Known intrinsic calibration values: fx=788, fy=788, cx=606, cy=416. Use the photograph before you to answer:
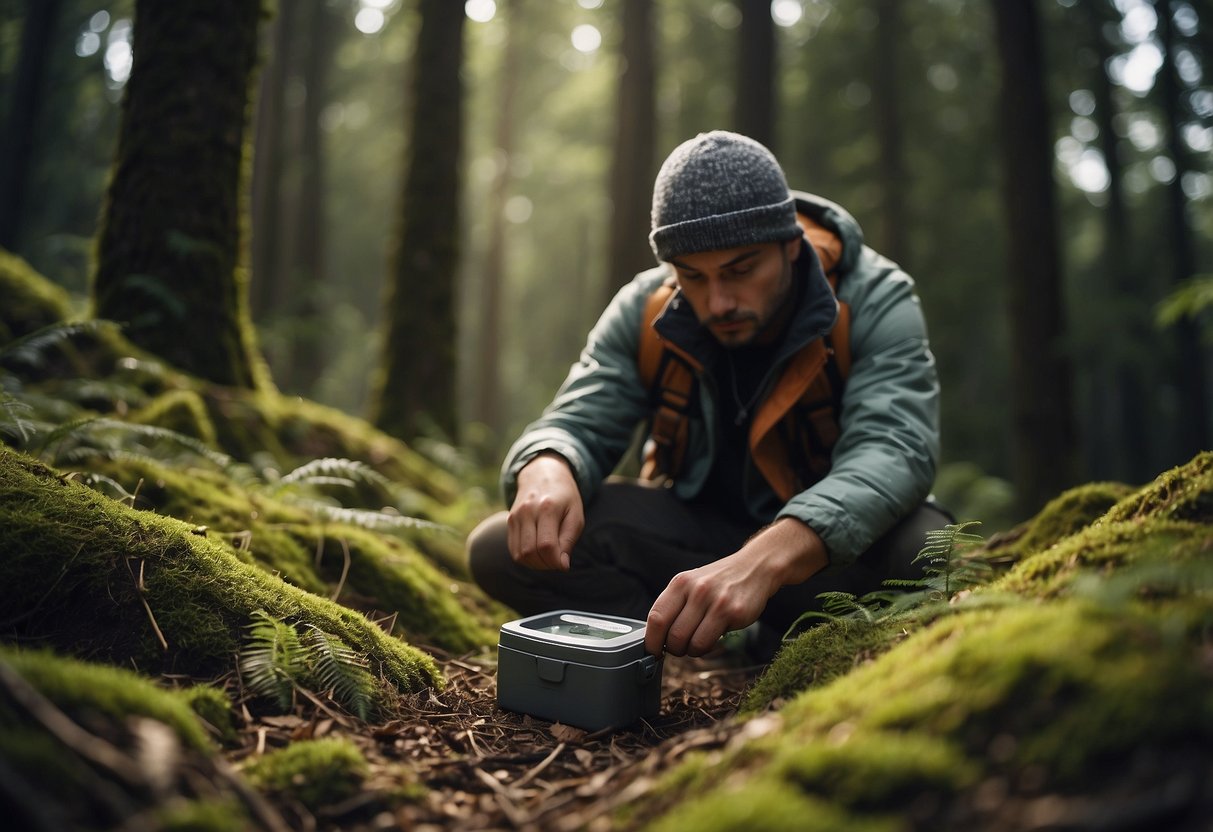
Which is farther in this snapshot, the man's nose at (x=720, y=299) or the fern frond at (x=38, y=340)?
the fern frond at (x=38, y=340)

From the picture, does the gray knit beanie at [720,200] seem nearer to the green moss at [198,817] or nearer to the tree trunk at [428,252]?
the green moss at [198,817]

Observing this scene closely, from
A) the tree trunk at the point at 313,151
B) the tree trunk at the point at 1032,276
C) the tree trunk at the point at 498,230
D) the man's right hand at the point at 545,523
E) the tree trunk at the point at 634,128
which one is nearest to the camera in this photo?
the man's right hand at the point at 545,523

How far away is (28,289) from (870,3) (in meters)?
16.4

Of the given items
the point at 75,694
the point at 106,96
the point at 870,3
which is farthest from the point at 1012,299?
the point at 106,96

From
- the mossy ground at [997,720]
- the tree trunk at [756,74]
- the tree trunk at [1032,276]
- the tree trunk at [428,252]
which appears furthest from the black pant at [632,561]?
the tree trunk at [756,74]

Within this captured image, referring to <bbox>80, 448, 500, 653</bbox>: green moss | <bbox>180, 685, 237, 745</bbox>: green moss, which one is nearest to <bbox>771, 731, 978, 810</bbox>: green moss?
<bbox>180, 685, 237, 745</bbox>: green moss

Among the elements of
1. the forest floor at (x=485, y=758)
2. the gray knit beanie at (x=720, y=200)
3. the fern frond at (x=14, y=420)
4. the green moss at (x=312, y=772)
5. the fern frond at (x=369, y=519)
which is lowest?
the forest floor at (x=485, y=758)

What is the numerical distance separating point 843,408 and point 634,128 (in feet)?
30.3

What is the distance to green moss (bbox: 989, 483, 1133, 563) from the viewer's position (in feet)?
10.5

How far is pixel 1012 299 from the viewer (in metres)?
8.45

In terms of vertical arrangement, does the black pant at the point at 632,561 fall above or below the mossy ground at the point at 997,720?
below

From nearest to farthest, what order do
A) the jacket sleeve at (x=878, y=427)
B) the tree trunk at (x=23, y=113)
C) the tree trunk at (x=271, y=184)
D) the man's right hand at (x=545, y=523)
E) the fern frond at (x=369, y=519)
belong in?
the jacket sleeve at (x=878, y=427) < the man's right hand at (x=545, y=523) < the fern frond at (x=369, y=519) < the tree trunk at (x=23, y=113) < the tree trunk at (x=271, y=184)

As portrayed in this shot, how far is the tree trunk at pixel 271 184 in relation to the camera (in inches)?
501

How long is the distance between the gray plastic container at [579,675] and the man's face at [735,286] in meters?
1.27
